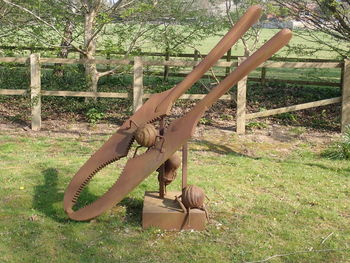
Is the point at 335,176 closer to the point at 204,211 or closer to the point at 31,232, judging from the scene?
the point at 204,211

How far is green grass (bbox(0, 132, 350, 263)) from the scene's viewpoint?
180 inches

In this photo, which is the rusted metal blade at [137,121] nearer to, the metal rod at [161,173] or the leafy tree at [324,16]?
the metal rod at [161,173]

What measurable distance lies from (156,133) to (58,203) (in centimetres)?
168

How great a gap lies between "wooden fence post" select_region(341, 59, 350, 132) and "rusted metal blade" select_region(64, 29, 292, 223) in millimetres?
5951

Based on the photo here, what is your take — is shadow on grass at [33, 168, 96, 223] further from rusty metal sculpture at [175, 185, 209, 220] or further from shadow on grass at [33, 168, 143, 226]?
rusty metal sculpture at [175, 185, 209, 220]

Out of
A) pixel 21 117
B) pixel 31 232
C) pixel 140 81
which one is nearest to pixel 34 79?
pixel 21 117

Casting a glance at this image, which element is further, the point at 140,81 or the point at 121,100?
the point at 121,100

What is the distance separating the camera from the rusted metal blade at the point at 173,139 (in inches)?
170

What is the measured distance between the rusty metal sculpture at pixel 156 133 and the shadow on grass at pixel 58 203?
0.43 metres

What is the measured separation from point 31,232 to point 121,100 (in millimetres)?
7133

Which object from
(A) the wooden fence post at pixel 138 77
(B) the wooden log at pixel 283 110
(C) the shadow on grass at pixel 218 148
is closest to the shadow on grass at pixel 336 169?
(C) the shadow on grass at pixel 218 148

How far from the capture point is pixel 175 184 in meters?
6.50

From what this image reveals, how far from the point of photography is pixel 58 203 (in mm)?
5684

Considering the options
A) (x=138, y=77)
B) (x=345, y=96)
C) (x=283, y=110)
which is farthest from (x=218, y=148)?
(x=345, y=96)
